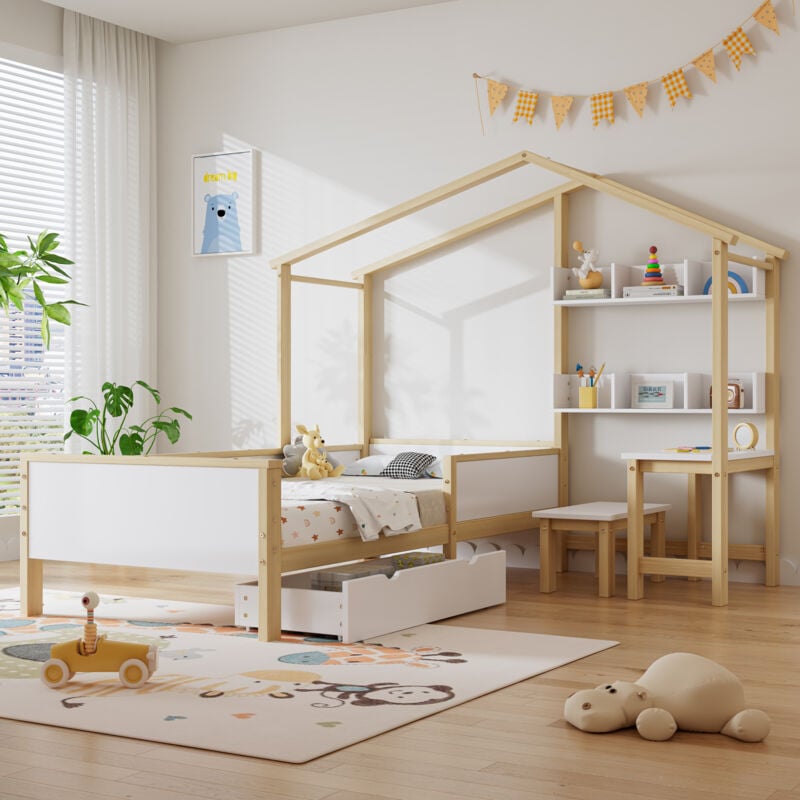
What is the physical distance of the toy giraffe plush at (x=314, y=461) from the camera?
17.6 ft

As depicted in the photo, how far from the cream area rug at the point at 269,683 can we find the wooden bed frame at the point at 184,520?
0.23 metres

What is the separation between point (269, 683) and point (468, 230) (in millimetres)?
3083

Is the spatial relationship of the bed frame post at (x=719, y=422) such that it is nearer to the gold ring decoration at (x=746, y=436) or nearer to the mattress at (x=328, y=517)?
the gold ring decoration at (x=746, y=436)

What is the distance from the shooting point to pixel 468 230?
5.79 m

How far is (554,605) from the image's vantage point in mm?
4605

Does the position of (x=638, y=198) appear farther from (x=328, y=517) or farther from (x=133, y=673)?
(x=133, y=673)

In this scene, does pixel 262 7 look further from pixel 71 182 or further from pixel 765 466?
pixel 765 466

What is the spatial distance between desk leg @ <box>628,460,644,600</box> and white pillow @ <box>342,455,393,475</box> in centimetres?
127

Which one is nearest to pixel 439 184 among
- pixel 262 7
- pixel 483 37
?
pixel 483 37

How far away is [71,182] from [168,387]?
4.07 feet

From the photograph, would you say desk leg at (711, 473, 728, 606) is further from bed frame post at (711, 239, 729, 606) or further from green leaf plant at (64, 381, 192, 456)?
green leaf plant at (64, 381, 192, 456)

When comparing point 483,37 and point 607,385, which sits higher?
point 483,37

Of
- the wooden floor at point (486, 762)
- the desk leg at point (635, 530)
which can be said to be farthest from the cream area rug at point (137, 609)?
the desk leg at point (635, 530)

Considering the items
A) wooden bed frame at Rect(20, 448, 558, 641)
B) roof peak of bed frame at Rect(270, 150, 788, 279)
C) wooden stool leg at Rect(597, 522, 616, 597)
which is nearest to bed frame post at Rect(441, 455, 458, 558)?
wooden bed frame at Rect(20, 448, 558, 641)
